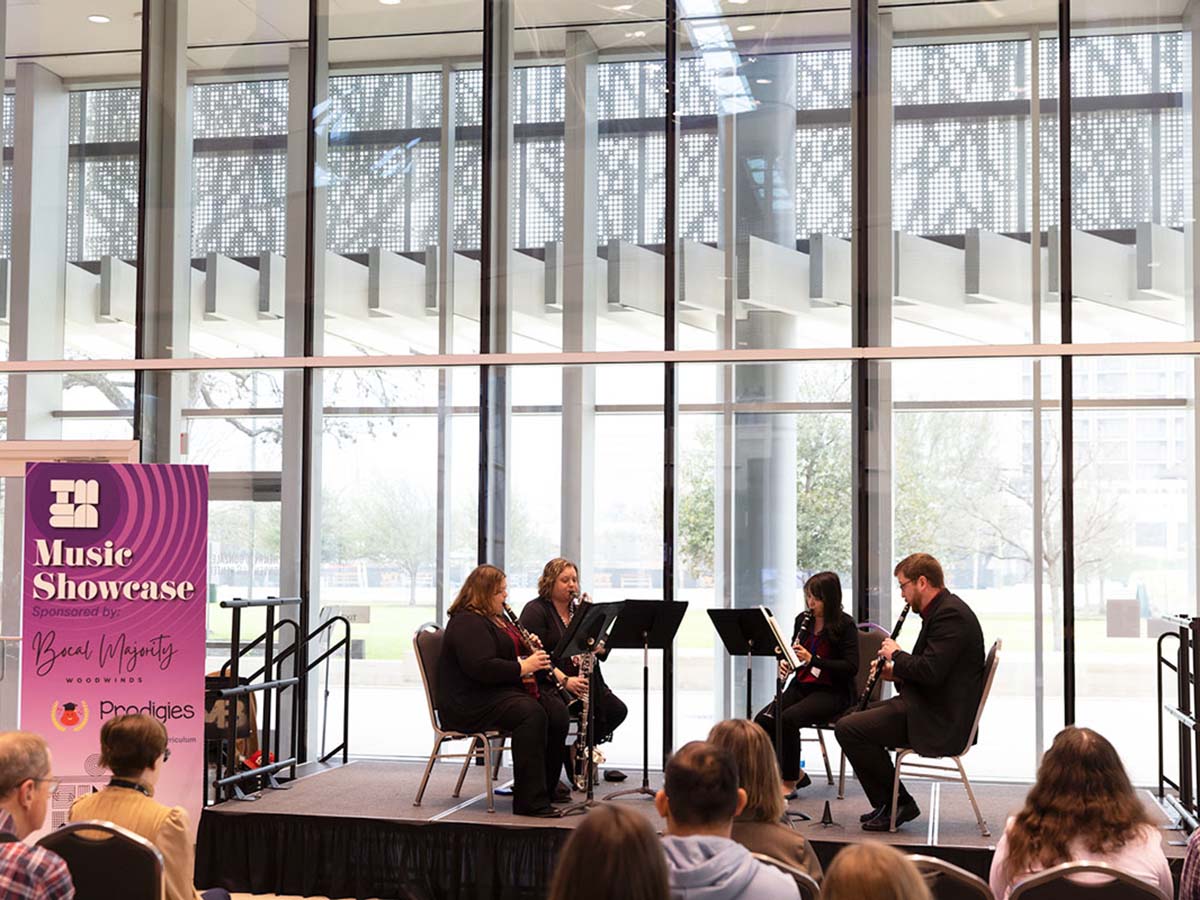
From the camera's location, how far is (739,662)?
23.8 feet

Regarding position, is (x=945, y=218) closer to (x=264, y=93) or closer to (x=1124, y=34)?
(x=1124, y=34)

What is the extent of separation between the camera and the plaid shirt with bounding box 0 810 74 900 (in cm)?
287

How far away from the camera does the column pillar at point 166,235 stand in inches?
313

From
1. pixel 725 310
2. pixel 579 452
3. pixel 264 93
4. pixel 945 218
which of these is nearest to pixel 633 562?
pixel 579 452

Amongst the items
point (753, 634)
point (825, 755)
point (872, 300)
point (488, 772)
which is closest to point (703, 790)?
point (753, 634)

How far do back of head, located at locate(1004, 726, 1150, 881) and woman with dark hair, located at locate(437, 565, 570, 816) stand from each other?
295 cm

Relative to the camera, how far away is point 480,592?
602 centimetres

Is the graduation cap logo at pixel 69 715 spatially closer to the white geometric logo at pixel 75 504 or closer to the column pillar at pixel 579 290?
the white geometric logo at pixel 75 504

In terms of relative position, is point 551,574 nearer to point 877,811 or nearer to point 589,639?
point 589,639

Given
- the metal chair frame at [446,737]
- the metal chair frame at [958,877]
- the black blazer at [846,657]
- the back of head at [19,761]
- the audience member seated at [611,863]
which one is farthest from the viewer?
the black blazer at [846,657]

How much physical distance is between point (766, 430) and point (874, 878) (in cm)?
536

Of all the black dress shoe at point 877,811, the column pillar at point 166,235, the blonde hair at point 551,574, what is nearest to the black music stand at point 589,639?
the blonde hair at point 551,574

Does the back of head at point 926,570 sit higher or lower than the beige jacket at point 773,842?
higher

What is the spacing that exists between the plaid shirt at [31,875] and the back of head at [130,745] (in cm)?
48
